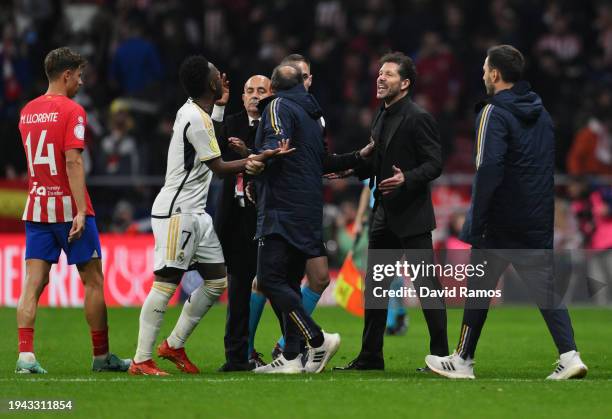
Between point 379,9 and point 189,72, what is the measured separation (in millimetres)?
14433

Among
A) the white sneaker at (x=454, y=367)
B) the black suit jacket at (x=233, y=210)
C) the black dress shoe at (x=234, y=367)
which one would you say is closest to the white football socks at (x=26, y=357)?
the black dress shoe at (x=234, y=367)

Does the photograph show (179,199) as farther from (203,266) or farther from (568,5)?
(568,5)

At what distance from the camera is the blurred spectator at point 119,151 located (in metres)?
19.6

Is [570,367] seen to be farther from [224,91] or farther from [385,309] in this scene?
[224,91]

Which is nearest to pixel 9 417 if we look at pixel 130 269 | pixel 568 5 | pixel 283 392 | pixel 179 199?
pixel 283 392

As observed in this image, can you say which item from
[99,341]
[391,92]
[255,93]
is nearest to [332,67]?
[255,93]

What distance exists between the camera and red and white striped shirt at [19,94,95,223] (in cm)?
988

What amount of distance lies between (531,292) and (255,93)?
9.32ft

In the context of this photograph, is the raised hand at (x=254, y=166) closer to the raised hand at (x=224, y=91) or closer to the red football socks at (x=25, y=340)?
the raised hand at (x=224, y=91)

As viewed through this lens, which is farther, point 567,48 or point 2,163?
point 567,48

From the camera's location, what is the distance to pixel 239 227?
10758 mm

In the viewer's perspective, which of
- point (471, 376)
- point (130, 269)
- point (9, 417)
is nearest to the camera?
point (9, 417)

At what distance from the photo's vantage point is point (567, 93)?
2261cm

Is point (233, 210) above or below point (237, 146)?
below
